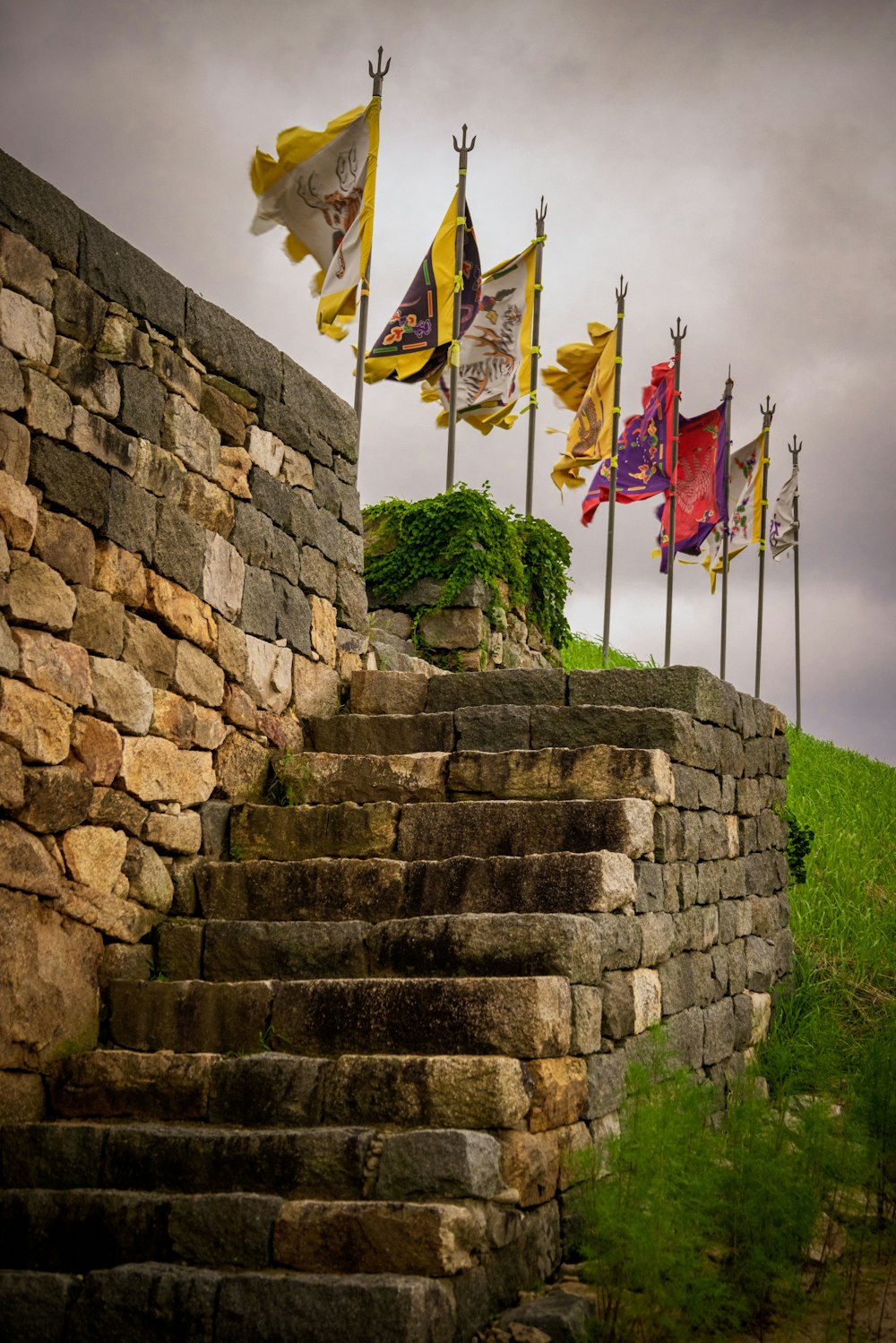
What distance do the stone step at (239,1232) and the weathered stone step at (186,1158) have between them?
12 cm

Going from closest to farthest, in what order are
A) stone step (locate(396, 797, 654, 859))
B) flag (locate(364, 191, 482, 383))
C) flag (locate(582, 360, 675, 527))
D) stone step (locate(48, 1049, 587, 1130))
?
stone step (locate(48, 1049, 587, 1130)) → stone step (locate(396, 797, 654, 859)) → flag (locate(364, 191, 482, 383)) → flag (locate(582, 360, 675, 527))

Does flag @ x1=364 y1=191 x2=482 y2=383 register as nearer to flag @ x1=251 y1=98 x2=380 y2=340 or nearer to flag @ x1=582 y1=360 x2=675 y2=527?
flag @ x1=251 y1=98 x2=380 y2=340

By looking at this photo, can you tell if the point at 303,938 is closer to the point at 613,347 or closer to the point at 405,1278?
the point at 405,1278

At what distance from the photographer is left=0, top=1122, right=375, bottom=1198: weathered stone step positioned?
465 centimetres

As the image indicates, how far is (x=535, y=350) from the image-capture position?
551 inches

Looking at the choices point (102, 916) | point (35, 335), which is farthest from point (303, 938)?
point (35, 335)

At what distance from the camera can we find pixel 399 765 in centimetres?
689

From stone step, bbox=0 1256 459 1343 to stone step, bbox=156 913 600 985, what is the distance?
51.4 inches

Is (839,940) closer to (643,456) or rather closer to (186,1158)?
(643,456)

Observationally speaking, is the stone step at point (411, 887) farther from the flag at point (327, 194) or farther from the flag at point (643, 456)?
the flag at point (643, 456)

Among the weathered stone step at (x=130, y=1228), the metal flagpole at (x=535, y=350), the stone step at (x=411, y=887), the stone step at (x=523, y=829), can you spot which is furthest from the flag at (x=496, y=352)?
the weathered stone step at (x=130, y=1228)

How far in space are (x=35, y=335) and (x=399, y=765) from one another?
2.71m

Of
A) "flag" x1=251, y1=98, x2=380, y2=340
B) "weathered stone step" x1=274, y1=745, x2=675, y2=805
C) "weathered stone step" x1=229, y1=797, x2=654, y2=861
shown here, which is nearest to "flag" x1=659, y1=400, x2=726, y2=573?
"flag" x1=251, y1=98, x2=380, y2=340

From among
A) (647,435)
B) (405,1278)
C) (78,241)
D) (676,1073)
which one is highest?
(647,435)
